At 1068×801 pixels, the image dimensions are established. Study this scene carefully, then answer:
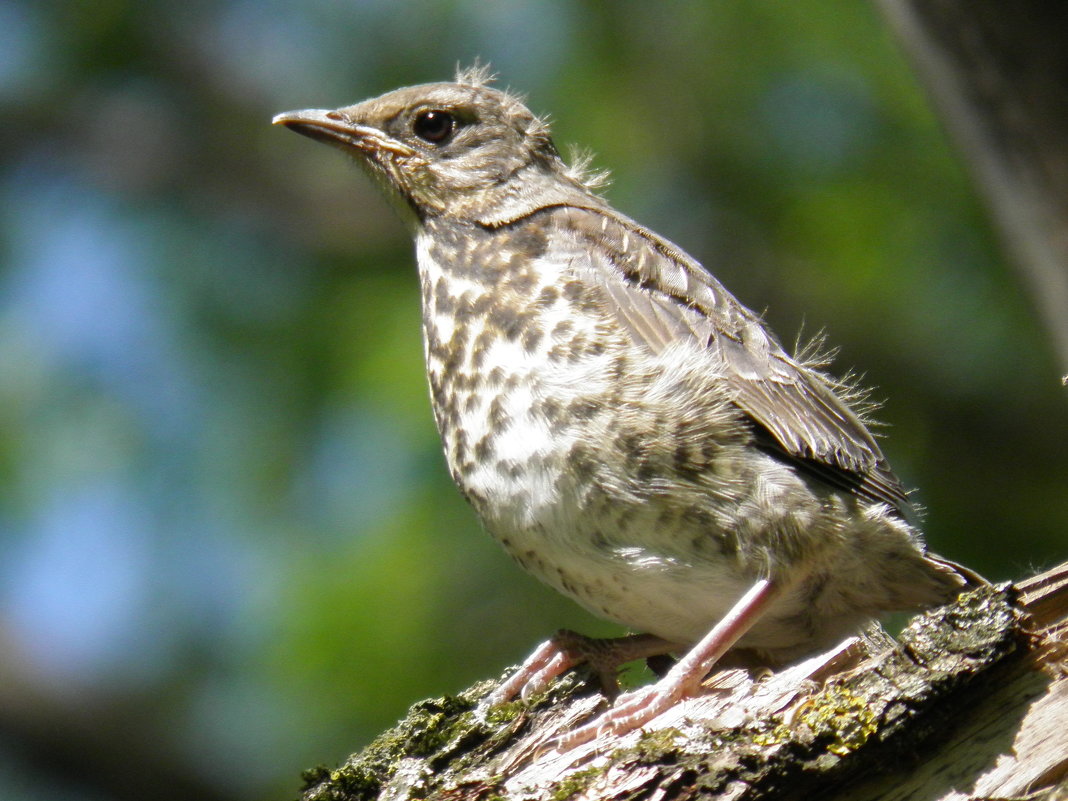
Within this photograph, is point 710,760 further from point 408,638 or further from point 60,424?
point 60,424

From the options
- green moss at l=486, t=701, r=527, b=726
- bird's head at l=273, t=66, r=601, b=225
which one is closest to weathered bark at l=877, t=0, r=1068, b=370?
bird's head at l=273, t=66, r=601, b=225

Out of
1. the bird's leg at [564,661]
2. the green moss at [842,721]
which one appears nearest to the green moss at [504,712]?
the bird's leg at [564,661]

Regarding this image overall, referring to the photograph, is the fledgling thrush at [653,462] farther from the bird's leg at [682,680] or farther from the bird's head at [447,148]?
the bird's head at [447,148]

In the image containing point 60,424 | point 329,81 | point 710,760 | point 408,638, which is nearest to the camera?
point 710,760

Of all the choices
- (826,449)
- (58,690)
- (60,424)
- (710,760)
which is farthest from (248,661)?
(710,760)

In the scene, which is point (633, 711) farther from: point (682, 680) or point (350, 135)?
point (350, 135)

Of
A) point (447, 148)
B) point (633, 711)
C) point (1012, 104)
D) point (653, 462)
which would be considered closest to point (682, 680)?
point (633, 711)
